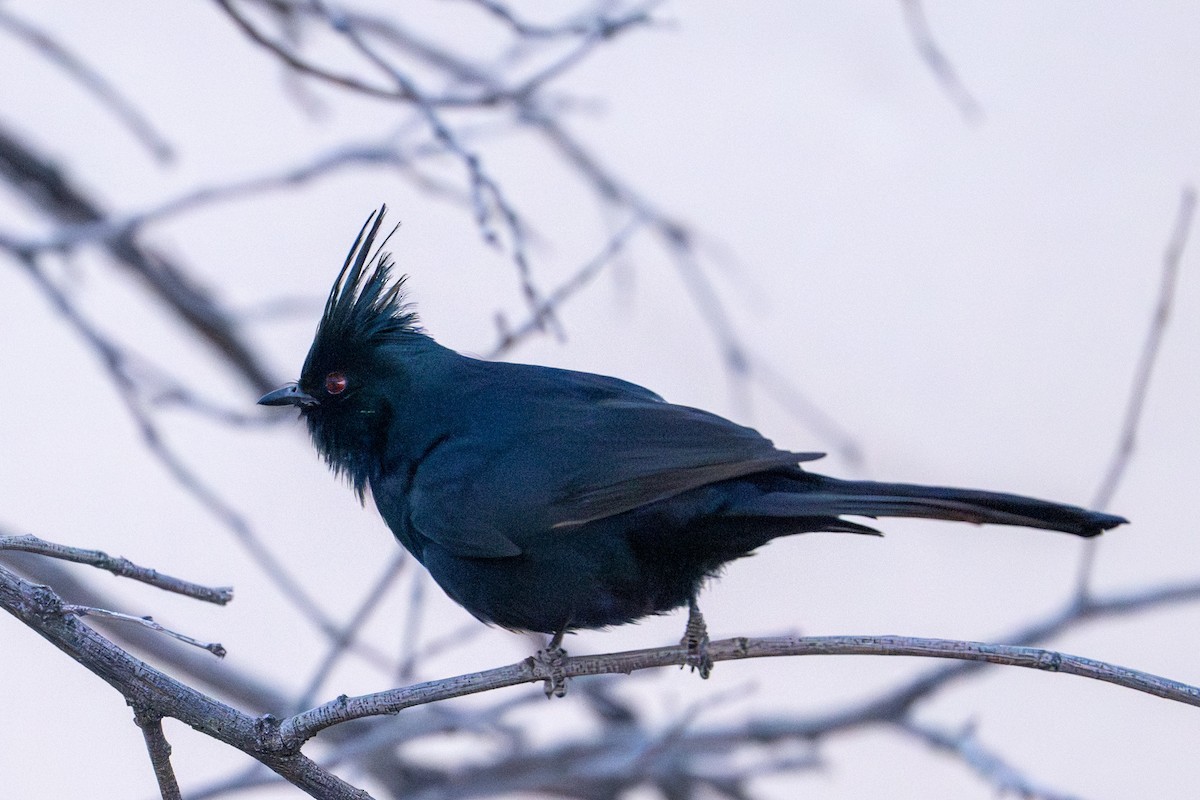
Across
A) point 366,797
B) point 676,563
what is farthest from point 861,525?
point 366,797

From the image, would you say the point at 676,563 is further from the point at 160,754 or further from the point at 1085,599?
the point at 1085,599

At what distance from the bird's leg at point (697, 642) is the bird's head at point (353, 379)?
1092mm

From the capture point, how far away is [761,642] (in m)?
2.39

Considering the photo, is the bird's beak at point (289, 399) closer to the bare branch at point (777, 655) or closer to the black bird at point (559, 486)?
the black bird at point (559, 486)

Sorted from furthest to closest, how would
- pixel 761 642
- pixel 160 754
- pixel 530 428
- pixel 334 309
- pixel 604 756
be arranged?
pixel 604 756, pixel 334 309, pixel 530 428, pixel 761 642, pixel 160 754

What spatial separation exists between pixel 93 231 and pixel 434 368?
4.22 ft

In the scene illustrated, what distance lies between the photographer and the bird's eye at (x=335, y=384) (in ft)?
11.8

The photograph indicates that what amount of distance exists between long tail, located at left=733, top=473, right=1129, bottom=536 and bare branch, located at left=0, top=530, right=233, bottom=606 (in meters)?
1.15

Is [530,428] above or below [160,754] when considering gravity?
above

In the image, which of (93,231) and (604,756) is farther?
(604,756)

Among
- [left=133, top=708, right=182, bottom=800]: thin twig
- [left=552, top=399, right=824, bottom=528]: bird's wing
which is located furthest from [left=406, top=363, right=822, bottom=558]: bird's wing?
[left=133, top=708, right=182, bottom=800]: thin twig

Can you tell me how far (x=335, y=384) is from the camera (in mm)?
3607

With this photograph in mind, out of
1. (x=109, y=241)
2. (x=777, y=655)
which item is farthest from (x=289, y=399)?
(x=777, y=655)

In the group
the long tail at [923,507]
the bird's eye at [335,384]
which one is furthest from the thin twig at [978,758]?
the bird's eye at [335,384]
